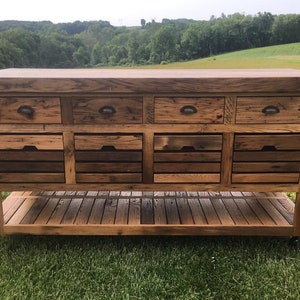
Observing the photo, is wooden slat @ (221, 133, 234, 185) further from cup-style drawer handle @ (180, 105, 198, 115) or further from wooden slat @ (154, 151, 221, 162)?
cup-style drawer handle @ (180, 105, 198, 115)

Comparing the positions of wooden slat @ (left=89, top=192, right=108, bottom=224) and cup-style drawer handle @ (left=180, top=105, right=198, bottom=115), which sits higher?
cup-style drawer handle @ (left=180, top=105, right=198, bottom=115)

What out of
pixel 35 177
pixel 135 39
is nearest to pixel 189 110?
pixel 35 177

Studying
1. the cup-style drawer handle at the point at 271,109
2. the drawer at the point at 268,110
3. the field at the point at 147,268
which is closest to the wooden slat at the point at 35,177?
the field at the point at 147,268

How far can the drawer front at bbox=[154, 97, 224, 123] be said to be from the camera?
204 cm

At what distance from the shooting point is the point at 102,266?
2117mm

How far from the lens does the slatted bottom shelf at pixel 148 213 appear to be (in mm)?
2244

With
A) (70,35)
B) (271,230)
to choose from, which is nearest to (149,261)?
(271,230)

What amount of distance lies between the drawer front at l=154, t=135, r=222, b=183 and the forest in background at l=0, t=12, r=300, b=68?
3922mm

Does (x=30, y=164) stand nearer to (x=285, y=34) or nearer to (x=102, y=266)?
(x=102, y=266)

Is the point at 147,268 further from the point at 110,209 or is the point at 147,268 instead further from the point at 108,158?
the point at 108,158

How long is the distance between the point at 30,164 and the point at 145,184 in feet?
2.24

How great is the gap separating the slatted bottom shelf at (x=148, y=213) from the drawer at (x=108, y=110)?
0.64 metres

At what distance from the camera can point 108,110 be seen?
2053 millimetres

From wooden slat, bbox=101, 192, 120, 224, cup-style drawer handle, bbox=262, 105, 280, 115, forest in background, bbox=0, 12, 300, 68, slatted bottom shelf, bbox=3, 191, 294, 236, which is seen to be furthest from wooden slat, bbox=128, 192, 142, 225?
forest in background, bbox=0, 12, 300, 68
